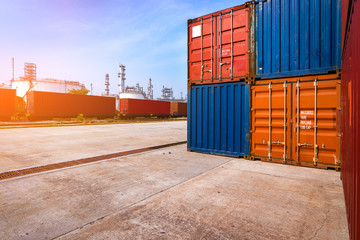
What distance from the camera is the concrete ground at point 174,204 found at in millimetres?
2953

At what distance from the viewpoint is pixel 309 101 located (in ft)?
20.6

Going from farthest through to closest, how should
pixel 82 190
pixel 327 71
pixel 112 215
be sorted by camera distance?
pixel 327 71 → pixel 82 190 → pixel 112 215

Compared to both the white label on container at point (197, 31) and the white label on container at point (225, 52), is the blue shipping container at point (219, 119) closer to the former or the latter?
the white label on container at point (225, 52)

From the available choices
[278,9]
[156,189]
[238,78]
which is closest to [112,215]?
[156,189]

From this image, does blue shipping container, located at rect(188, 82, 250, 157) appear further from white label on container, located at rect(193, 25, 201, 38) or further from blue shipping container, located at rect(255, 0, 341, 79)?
white label on container, located at rect(193, 25, 201, 38)

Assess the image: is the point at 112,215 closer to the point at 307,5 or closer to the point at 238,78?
the point at 238,78

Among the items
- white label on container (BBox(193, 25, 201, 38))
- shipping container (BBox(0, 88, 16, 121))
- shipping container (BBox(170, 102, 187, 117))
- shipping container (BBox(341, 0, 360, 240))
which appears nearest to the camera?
shipping container (BBox(341, 0, 360, 240))

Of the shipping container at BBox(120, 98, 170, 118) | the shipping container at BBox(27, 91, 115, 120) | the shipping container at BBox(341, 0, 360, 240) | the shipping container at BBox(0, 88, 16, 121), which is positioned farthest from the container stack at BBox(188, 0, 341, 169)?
the shipping container at BBox(120, 98, 170, 118)

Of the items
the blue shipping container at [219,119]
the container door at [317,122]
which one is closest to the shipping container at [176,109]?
the blue shipping container at [219,119]

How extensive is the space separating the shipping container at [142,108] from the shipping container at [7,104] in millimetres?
15196

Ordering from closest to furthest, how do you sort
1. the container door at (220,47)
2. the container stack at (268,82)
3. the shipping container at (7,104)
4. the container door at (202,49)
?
the container stack at (268,82)
the container door at (220,47)
the container door at (202,49)
the shipping container at (7,104)

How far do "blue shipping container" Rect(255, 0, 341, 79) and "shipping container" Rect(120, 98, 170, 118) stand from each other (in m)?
32.1

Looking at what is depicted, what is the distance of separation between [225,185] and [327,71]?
456cm

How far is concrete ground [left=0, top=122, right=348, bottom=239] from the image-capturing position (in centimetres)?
295
